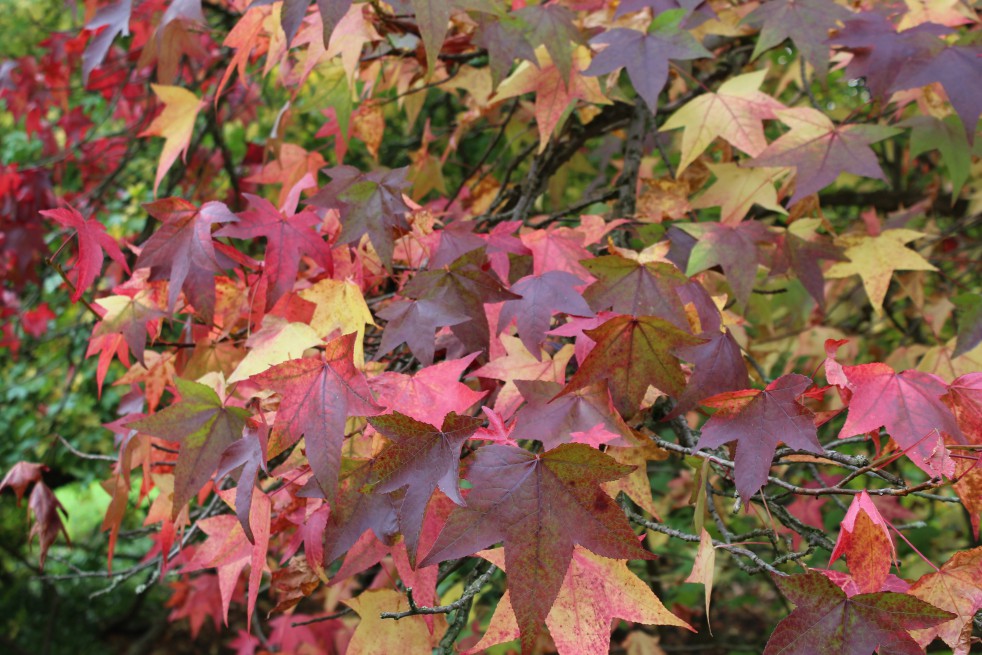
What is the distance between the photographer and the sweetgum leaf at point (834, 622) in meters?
0.79

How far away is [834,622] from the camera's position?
811 mm

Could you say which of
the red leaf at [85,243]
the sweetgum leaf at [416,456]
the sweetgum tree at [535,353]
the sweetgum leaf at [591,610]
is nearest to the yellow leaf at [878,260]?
the sweetgum tree at [535,353]

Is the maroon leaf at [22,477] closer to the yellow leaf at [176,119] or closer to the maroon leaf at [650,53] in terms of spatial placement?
the yellow leaf at [176,119]

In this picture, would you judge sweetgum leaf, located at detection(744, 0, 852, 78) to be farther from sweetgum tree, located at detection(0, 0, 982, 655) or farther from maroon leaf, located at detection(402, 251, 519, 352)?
maroon leaf, located at detection(402, 251, 519, 352)

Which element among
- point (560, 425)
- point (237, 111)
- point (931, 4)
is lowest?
point (237, 111)

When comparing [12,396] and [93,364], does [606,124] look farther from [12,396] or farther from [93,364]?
[12,396]

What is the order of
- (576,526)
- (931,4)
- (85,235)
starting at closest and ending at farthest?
(576,526) < (85,235) < (931,4)

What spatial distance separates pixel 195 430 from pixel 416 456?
0.36 metres

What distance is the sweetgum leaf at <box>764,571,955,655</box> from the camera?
2.60 feet

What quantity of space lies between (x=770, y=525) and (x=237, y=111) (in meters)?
3.12

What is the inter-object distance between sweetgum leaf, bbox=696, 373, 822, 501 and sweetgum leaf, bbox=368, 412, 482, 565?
1.04ft

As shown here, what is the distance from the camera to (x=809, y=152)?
4.85 feet

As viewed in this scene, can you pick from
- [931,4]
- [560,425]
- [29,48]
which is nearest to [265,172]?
[560,425]

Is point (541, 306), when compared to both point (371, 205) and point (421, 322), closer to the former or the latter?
point (421, 322)
